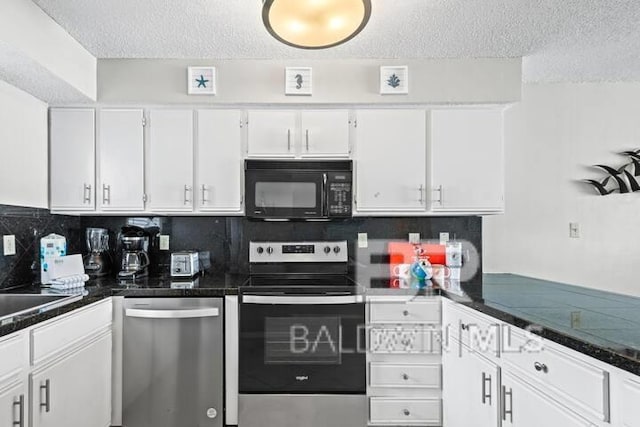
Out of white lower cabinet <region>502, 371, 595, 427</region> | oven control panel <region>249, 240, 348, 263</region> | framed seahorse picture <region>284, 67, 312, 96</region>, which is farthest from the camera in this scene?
oven control panel <region>249, 240, 348, 263</region>

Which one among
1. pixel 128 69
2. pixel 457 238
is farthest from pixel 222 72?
pixel 457 238

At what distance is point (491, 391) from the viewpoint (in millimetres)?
1807

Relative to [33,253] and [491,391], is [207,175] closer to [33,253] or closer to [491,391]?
[33,253]

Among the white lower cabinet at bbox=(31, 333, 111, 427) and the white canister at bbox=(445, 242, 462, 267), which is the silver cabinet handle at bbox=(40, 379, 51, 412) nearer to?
the white lower cabinet at bbox=(31, 333, 111, 427)

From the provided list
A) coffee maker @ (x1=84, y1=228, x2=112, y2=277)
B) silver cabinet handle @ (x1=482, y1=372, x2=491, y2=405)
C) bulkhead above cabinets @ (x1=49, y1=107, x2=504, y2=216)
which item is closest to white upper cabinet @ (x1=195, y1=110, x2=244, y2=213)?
bulkhead above cabinets @ (x1=49, y1=107, x2=504, y2=216)

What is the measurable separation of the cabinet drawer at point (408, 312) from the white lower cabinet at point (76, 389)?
1461mm

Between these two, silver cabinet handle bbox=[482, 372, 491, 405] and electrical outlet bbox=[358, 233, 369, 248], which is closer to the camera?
silver cabinet handle bbox=[482, 372, 491, 405]

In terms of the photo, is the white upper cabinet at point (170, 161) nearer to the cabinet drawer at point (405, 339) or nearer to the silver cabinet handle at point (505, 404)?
the cabinet drawer at point (405, 339)

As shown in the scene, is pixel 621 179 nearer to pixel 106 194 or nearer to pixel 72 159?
pixel 106 194

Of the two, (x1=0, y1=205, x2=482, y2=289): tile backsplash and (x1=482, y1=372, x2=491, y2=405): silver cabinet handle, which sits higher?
(x1=0, y1=205, x2=482, y2=289): tile backsplash

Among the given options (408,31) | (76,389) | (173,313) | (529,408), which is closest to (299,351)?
(173,313)

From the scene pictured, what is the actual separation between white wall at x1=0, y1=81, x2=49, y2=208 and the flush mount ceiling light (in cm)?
161

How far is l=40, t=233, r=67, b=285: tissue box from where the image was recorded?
2400 mm

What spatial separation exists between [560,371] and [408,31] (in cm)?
179
